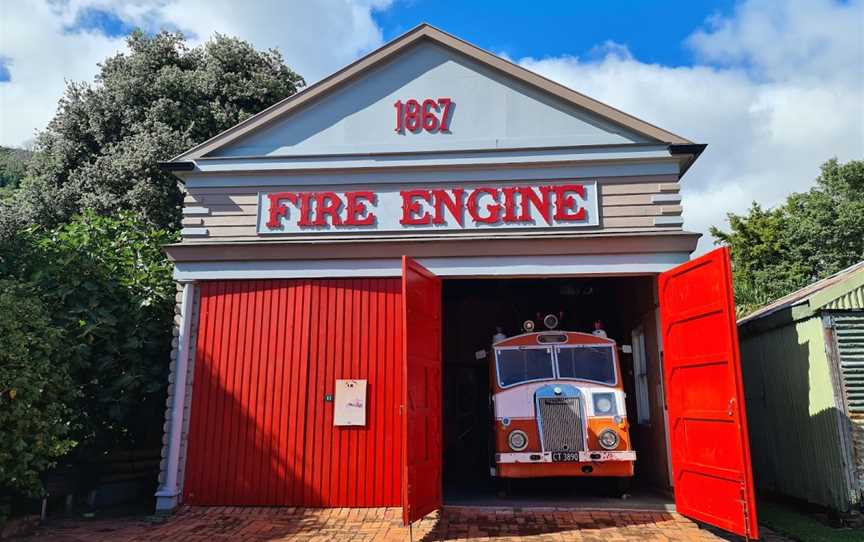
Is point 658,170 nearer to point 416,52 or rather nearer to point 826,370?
point 826,370

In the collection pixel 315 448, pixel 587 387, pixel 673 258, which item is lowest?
pixel 315 448

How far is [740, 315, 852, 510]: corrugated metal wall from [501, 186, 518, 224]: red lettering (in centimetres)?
428

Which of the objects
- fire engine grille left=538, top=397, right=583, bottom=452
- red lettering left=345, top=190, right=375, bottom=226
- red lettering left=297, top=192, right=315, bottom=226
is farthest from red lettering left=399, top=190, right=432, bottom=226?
fire engine grille left=538, top=397, right=583, bottom=452

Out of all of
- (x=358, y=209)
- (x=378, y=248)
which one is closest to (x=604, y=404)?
(x=378, y=248)

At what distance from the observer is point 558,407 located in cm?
931

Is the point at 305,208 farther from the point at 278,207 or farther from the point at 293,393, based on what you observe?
the point at 293,393

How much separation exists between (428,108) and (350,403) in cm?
476

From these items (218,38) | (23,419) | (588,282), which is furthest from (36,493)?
(218,38)

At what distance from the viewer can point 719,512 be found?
7.23 m

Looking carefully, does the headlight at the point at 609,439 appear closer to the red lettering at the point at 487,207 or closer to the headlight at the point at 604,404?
the headlight at the point at 604,404

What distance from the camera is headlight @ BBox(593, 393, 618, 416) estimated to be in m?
9.28

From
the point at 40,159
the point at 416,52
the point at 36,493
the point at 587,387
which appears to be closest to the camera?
the point at 36,493

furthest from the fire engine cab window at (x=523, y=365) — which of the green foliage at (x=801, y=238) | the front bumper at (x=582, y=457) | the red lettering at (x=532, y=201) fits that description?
the green foliage at (x=801, y=238)

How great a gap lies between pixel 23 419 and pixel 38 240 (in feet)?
13.7
